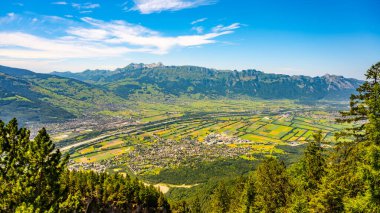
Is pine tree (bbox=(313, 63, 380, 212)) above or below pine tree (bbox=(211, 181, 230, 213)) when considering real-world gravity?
above

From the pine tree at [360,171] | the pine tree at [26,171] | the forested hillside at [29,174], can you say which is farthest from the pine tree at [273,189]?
the pine tree at [26,171]

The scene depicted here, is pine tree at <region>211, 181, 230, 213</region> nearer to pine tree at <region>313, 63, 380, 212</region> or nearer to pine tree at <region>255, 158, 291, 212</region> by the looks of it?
pine tree at <region>255, 158, 291, 212</region>

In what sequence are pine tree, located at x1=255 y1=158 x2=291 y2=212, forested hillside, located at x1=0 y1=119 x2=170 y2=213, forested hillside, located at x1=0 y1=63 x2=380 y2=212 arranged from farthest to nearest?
pine tree, located at x1=255 y1=158 x2=291 y2=212
forested hillside, located at x1=0 y1=119 x2=170 y2=213
forested hillside, located at x1=0 y1=63 x2=380 y2=212

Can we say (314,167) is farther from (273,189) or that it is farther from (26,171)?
(26,171)

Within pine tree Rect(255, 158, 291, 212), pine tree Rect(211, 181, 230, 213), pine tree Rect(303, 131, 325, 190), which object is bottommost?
pine tree Rect(211, 181, 230, 213)

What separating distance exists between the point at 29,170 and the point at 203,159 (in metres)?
164

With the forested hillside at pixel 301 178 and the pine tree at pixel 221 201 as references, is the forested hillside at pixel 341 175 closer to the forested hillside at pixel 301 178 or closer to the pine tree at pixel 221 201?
the forested hillside at pixel 301 178

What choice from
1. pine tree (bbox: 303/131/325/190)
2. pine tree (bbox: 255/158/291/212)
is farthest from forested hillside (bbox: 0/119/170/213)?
pine tree (bbox: 303/131/325/190)

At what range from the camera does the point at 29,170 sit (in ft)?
73.0

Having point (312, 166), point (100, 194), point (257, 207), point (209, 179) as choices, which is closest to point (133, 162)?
point (209, 179)

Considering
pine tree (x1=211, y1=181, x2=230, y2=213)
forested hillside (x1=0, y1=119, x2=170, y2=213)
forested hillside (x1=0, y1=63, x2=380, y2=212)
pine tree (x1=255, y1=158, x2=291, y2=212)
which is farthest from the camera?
pine tree (x1=211, y1=181, x2=230, y2=213)

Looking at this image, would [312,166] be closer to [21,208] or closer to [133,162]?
[21,208]

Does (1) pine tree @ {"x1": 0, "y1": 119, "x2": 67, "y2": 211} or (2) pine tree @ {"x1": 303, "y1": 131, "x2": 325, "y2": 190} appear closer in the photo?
(1) pine tree @ {"x1": 0, "y1": 119, "x2": 67, "y2": 211}

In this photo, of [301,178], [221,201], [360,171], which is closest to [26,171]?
[360,171]
